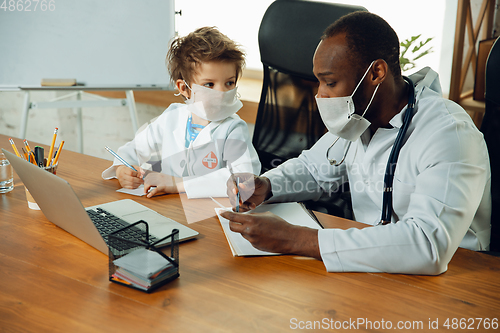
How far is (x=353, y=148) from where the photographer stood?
130 centimetres

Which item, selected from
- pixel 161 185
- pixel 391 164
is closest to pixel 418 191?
pixel 391 164

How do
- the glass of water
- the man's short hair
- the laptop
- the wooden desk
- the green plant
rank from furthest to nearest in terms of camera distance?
1. the green plant
2. the glass of water
3. the man's short hair
4. the laptop
5. the wooden desk

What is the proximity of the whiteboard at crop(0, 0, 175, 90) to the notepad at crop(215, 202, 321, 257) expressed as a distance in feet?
4.67

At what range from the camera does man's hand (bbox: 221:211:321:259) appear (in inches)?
33.6

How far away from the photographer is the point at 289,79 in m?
1.74

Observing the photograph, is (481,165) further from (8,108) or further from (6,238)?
(8,108)

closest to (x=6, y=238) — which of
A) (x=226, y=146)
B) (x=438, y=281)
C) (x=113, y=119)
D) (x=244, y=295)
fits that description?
(x=244, y=295)

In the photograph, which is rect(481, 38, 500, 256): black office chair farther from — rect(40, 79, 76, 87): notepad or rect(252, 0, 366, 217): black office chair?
rect(40, 79, 76, 87): notepad

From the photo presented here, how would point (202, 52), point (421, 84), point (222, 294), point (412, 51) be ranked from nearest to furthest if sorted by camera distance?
point (222, 294) → point (421, 84) → point (202, 52) → point (412, 51)

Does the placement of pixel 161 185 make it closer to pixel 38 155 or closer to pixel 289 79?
pixel 38 155

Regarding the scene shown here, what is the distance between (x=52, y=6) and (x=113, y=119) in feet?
4.18

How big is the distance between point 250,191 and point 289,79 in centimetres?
75

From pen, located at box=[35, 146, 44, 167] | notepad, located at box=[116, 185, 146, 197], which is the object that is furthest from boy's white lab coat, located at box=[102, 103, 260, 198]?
Answer: pen, located at box=[35, 146, 44, 167]

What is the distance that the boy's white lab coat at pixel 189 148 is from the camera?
1463 mm
